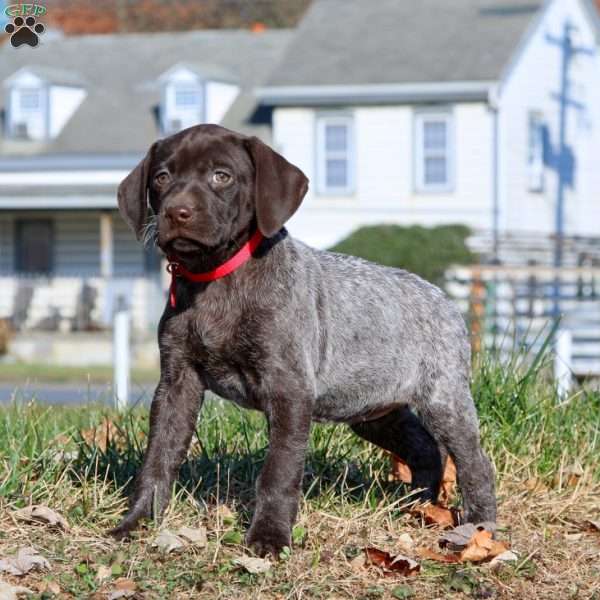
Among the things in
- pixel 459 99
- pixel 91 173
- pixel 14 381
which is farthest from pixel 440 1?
pixel 14 381

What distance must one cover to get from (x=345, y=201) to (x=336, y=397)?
1034 inches

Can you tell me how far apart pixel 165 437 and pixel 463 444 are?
1300mm

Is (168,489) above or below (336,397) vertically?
below

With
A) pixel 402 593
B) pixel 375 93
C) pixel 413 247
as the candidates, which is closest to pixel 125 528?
pixel 402 593

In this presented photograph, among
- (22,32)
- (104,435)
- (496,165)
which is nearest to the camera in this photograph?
(104,435)

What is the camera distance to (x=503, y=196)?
31.2m

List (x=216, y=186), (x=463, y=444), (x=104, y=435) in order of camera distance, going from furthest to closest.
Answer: (x=104, y=435) → (x=463, y=444) → (x=216, y=186)

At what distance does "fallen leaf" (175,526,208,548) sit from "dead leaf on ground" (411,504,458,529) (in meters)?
1.06

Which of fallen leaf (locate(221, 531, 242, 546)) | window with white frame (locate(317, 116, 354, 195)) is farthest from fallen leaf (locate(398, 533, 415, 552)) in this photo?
window with white frame (locate(317, 116, 354, 195))

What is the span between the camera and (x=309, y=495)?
20.6 ft

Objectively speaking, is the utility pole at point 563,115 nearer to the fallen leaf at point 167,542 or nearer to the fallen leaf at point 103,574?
the fallen leaf at point 167,542

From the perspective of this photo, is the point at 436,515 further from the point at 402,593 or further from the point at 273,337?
the point at 273,337

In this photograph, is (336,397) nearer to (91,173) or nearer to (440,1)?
(91,173)

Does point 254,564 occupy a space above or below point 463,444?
below
